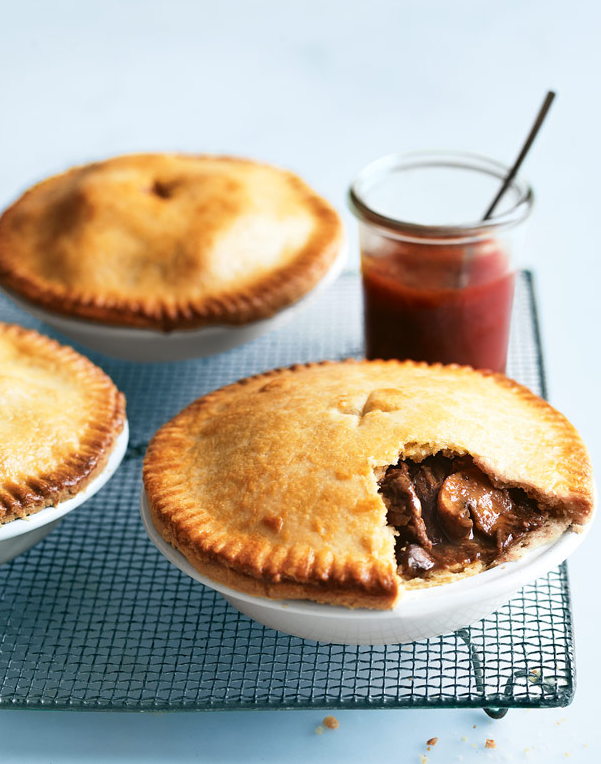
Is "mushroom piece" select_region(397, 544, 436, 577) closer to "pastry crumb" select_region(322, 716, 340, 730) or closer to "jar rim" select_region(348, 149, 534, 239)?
"pastry crumb" select_region(322, 716, 340, 730)

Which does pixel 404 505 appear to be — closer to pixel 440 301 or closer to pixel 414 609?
pixel 414 609

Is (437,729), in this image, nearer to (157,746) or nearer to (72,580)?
(157,746)

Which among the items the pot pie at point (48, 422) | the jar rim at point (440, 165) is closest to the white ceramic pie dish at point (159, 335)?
the pot pie at point (48, 422)

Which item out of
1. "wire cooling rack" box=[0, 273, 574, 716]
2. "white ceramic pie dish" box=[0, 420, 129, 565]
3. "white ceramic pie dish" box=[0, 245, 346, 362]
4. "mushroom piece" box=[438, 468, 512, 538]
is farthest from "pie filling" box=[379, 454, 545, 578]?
"white ceramic pie dish" box=[0, 245, 346, 362]

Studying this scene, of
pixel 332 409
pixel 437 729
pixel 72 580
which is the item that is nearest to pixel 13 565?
pixel 72 580

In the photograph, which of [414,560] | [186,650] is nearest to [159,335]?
[186,650]

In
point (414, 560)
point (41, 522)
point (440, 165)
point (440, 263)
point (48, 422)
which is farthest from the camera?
point (440, 165)

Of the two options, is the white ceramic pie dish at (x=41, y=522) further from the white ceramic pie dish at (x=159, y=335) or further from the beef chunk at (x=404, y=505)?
the beef chunk at (x=404, y=505)
